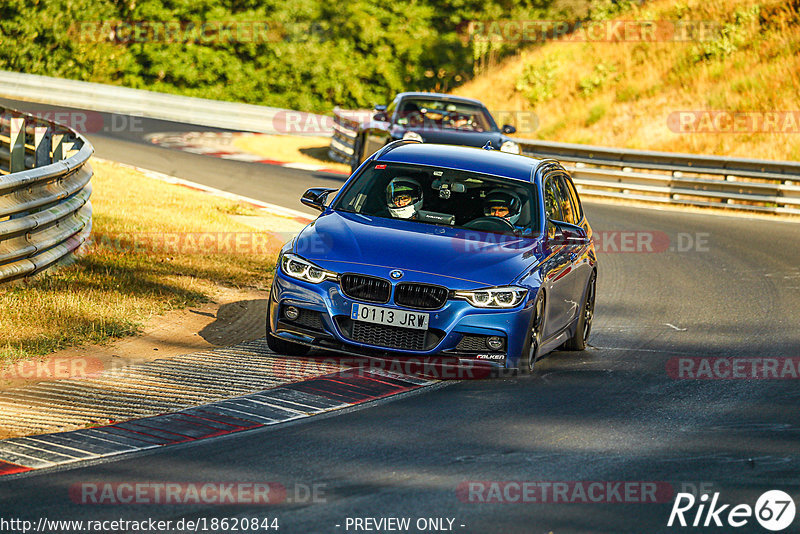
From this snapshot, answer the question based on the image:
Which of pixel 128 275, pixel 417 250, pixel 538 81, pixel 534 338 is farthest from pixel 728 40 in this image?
pixel 417 250

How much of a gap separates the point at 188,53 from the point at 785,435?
48.7m

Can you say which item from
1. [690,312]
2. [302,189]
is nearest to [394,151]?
[690,312]

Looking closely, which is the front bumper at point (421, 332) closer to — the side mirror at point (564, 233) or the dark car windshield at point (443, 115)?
the side mirror at point (564, 233)

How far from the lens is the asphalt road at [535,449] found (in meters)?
5.67

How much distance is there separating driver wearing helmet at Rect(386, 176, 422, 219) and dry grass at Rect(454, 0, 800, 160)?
21910mm

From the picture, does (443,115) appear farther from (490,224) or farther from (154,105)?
(154,105)

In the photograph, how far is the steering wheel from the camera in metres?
9.52

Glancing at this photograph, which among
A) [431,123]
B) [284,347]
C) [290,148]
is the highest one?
[431,123]

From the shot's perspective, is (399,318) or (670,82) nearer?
(399,318)

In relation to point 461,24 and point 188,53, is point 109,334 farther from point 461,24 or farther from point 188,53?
point 461,24

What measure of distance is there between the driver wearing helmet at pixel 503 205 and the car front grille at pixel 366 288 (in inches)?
61.6

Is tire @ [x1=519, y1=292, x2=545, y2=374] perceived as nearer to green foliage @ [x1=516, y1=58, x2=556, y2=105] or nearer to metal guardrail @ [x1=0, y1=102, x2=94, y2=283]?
metal guardrail @ [x1=0, y1=102, x2=94, y2=283]

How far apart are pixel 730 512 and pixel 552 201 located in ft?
15.3

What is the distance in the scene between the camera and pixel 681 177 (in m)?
24.5
